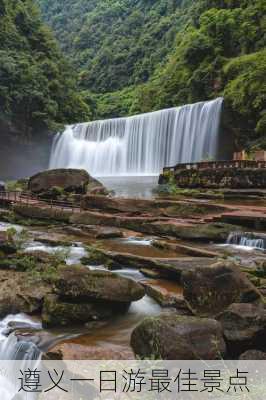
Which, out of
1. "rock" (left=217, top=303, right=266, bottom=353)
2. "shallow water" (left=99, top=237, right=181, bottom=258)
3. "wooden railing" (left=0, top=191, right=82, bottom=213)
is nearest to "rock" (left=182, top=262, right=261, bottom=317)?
"rock" (left=217, top=303, right=266, bottom=353)

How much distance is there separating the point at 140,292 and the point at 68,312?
1231 millimetres

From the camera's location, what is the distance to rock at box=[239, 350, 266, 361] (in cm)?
479

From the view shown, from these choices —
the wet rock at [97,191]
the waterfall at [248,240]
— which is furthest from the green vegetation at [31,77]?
the waterfall at [248,240]

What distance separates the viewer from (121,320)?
22.7ft

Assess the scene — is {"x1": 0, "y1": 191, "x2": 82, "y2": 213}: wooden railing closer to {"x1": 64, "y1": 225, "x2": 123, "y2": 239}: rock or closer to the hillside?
{"x1": 64, "y1": 225, "x2": 123, "y2": 239}: rock

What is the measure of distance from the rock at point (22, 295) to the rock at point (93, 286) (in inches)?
26.9

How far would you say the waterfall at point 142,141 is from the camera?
3225 centimetres

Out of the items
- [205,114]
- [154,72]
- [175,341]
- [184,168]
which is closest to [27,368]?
[175,341]

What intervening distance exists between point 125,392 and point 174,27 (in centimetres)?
7557

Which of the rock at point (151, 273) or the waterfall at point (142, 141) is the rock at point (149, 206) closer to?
the rock at point (151, 273)

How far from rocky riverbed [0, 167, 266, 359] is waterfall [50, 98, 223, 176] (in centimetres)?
1947

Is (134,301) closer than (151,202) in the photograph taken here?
Yes

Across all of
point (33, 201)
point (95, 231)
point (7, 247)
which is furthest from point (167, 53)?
point (7, 247)

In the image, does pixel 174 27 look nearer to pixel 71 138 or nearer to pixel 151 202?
pixel 71 138
